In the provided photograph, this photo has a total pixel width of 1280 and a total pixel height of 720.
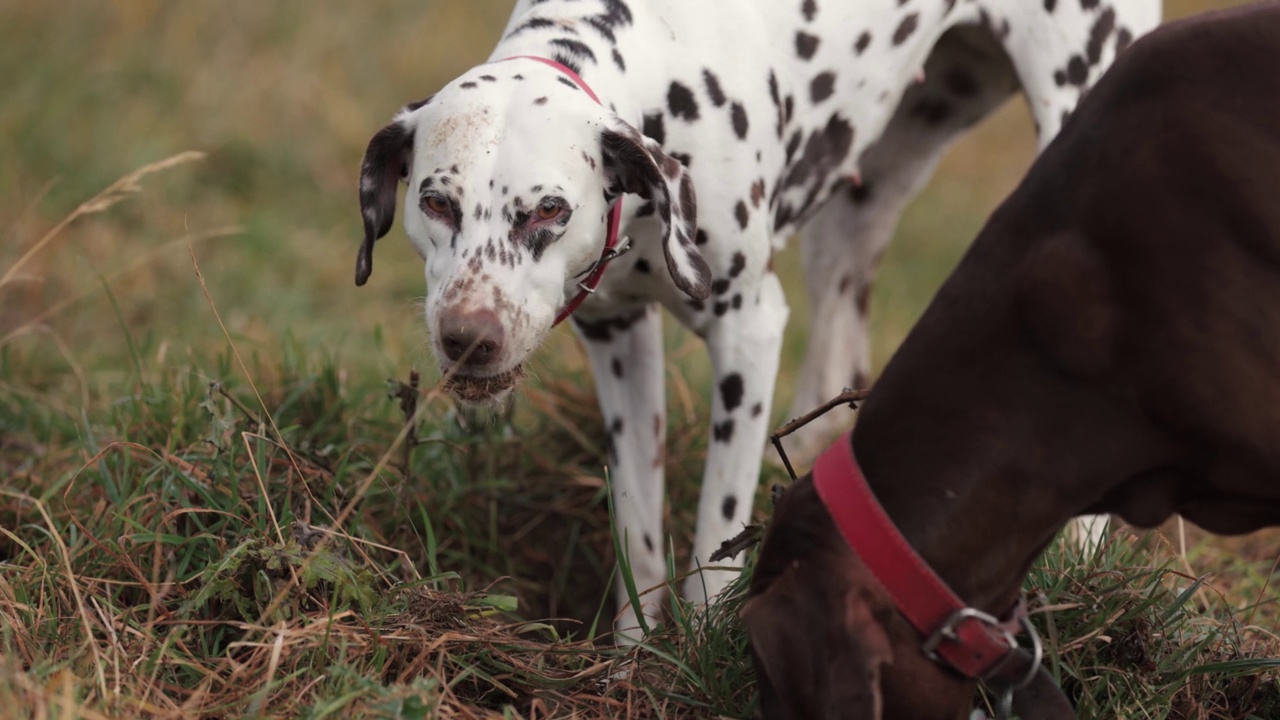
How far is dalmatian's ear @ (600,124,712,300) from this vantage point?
9.84 ft

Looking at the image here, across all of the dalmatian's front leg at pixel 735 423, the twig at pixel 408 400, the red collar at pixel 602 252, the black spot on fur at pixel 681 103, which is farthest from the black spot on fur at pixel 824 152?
the twig at pixel 408 400

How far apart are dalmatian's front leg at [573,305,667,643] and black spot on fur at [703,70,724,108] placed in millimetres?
622

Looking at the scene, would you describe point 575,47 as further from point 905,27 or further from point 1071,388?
point 1071,388

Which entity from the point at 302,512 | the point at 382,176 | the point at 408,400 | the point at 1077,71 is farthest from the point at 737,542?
the point at 1077,71

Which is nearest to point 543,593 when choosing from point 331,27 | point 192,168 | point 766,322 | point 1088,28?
point 766,322

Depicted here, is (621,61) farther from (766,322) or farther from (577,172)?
(766,322)

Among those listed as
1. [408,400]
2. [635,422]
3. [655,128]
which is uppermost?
[655,128]

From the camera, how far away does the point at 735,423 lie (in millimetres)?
3621

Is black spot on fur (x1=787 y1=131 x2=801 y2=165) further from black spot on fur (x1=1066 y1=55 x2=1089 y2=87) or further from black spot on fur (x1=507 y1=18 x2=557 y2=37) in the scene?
black spot on fur (x1=1066 y1=55 x2=1089 y2=87)

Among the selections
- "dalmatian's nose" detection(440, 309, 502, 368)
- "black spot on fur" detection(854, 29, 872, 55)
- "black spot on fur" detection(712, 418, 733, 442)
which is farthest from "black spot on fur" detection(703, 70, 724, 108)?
"dalmatian's nose" detection(440, 309, 502, 368)

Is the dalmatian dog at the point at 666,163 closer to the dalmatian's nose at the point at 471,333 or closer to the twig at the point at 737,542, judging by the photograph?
the dalmatian's nose at the point at 471,333

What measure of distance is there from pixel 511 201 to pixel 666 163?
38cm

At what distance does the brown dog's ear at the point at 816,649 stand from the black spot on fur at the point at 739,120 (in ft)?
4.66

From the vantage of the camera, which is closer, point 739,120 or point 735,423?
point 739,120
